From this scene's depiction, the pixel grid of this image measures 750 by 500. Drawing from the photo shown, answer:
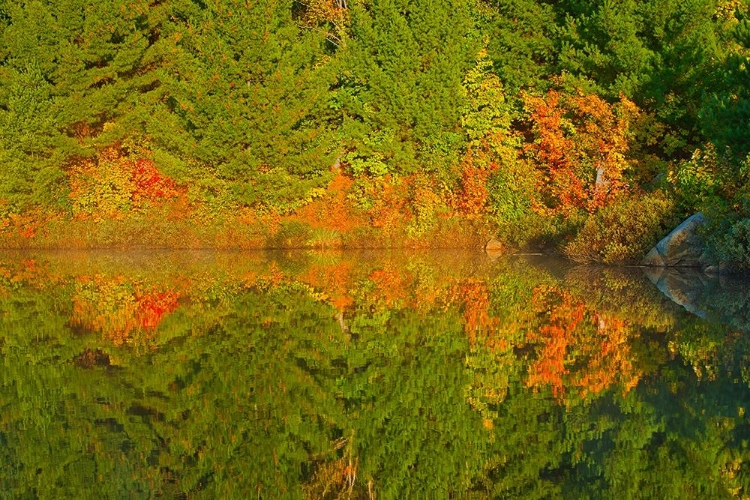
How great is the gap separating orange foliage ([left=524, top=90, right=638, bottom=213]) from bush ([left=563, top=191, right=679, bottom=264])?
4633 mm

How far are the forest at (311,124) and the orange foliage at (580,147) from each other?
Answer: 3.3 inches

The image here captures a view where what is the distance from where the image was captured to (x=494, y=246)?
120 feet

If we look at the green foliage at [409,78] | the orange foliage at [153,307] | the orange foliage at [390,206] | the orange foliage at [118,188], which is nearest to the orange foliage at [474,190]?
the green foliage at [409,78]

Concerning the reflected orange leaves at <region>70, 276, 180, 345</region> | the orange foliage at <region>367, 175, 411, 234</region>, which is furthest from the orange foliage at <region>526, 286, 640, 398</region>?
the orange foliage at <region>367, 175, 411, 234</region>

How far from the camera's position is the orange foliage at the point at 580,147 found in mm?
34156

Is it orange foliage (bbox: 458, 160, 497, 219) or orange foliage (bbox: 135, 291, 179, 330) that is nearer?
orange foliage (bbox: 135, 291, 179, 330)

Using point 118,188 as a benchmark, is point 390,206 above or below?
below

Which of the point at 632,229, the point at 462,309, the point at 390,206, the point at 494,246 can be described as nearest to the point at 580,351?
the point at 462,309

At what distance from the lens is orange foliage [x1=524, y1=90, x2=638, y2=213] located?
34.2m

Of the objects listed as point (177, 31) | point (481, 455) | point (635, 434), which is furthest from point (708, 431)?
point (177, 31)

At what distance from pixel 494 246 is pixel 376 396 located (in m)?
27.5

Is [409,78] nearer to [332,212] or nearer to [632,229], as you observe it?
[332,212]

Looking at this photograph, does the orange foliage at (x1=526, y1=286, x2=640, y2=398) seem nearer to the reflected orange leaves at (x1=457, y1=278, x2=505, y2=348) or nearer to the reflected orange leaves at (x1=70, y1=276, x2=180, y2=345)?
the reflected orange leaves at (x1=457, y1=278, x2=505, y2=348)

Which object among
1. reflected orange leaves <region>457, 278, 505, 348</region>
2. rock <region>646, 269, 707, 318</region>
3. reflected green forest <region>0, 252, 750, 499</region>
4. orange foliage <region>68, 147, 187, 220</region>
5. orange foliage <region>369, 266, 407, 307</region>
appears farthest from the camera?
orange foliage <region>68, 147, 187, 220</region>
